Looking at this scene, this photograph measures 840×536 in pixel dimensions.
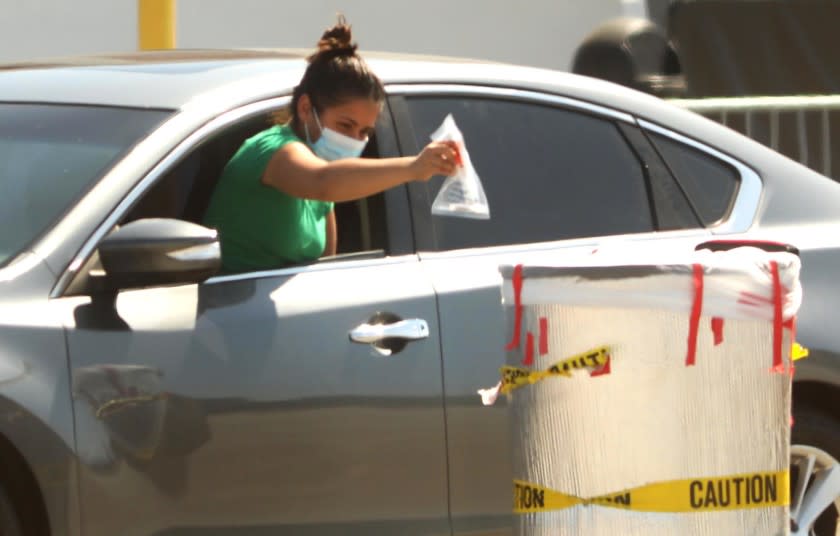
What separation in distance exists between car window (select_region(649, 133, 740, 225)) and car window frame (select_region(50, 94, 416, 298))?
856 mm

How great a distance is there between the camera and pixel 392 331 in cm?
455

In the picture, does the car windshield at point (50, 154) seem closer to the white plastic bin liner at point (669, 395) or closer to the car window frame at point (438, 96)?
the car window frame at point (438, 96)

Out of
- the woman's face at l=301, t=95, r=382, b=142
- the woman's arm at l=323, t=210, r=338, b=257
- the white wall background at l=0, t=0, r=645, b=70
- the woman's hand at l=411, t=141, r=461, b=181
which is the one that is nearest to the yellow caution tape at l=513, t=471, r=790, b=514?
the woman's hand at l=411, t=141, r=461, b=181

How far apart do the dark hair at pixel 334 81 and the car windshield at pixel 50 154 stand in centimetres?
44

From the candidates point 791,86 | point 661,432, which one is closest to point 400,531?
point 661,432

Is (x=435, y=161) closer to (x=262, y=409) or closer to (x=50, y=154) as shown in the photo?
(x=262, y=409)

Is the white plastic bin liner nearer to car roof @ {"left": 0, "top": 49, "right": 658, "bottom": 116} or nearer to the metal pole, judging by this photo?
car roof @ {"left": 0, "top": 49, "right": 658, "bottom": 116}

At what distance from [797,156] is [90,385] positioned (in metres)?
6.21

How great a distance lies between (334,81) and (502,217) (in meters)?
0.59

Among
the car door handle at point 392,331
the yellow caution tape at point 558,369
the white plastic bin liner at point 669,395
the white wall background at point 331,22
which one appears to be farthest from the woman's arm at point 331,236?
the white wall background at point 331,22

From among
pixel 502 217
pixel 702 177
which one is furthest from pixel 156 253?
pixel 702 177

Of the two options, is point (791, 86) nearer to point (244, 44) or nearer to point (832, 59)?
point (832, 59)

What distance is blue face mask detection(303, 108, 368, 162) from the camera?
15.9 feet

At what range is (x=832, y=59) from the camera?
1313 cm
